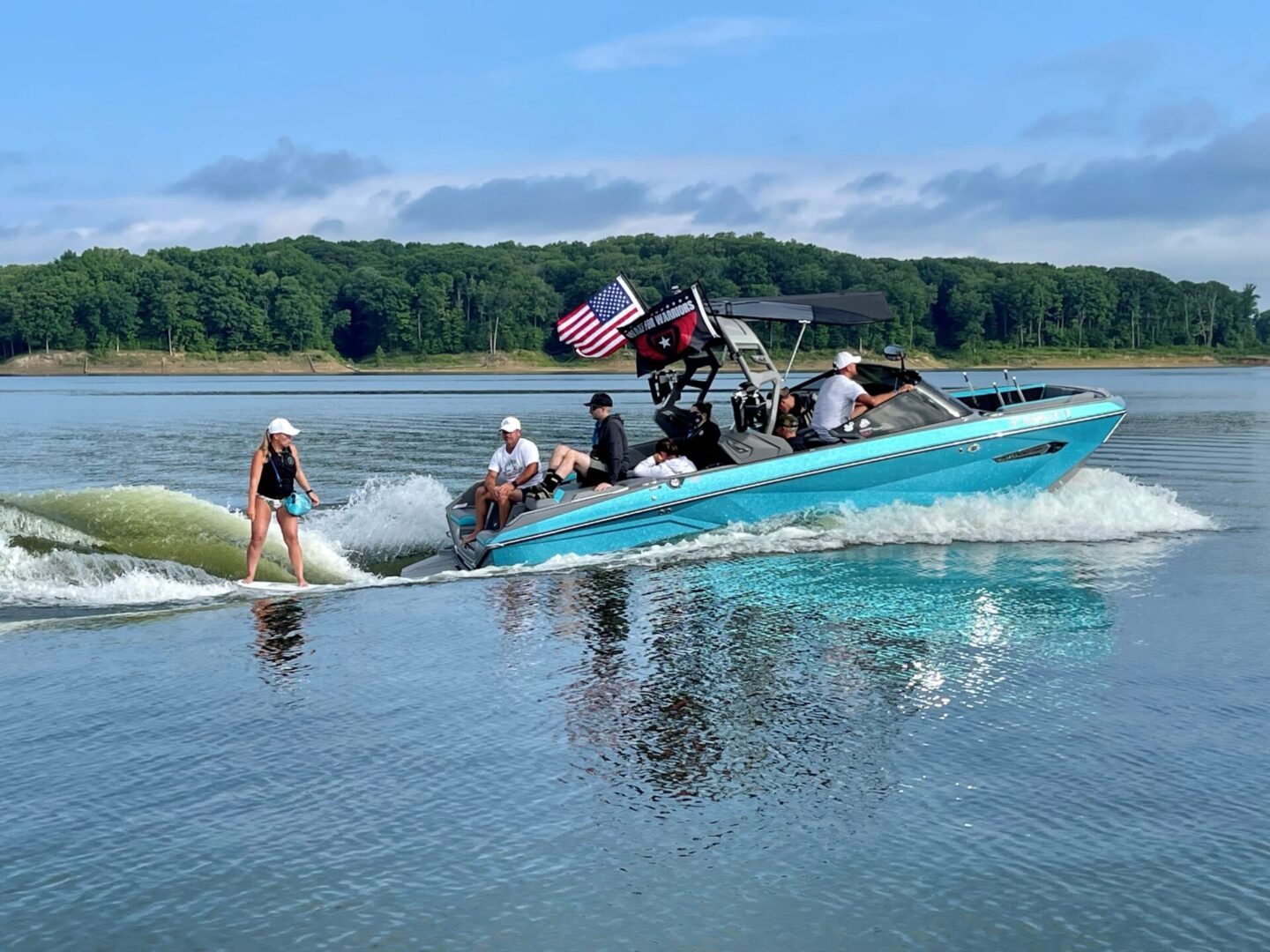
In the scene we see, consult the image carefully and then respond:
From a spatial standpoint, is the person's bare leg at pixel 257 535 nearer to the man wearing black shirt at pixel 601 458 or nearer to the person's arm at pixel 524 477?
the person's arm at pixel 524 477

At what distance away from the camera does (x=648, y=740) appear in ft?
24.9

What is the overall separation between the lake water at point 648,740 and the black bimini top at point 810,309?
7.48ft

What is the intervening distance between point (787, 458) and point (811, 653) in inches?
198

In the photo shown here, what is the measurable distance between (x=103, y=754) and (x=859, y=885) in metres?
4.19

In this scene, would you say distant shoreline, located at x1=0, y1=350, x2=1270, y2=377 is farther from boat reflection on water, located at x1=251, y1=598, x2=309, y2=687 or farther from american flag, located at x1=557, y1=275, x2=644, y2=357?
boat reflection on water, located at x1=251, y1=598, x2=309, y2=687

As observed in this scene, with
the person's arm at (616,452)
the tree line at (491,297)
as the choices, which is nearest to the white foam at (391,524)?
the person's arm at (616,452)

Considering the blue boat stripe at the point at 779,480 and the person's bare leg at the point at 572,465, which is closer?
the blue boat stripe at the point at 779,480

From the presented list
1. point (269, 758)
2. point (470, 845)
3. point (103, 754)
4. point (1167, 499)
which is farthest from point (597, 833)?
point (1167, 499)

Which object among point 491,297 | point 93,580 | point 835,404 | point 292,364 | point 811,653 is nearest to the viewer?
point 811,653

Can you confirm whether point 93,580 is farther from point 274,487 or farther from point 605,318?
point 605,318

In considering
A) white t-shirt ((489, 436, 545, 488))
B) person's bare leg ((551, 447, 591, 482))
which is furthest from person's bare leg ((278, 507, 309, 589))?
person's bare leg ((551, 447, 591, 482))

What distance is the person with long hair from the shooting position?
40.9ft

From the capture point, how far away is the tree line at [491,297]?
15275 cm

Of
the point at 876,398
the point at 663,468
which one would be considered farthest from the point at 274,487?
the point at 876,398
